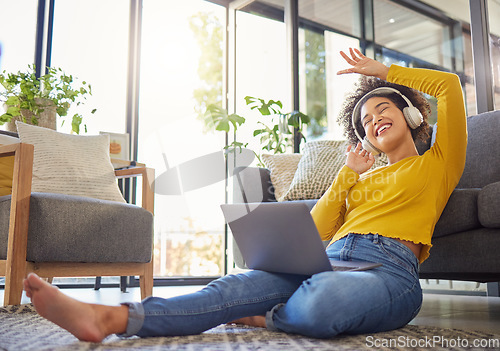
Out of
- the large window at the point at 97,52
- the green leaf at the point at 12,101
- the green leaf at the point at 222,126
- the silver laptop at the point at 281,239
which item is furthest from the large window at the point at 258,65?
the silver laptop at the point at 281,239

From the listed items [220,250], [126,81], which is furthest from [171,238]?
[126,81]

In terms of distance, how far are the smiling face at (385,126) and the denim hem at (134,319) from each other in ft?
3.13

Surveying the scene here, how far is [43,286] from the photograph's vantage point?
1.06 meters

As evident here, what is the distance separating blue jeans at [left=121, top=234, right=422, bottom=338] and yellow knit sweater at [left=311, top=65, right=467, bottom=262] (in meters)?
0.08

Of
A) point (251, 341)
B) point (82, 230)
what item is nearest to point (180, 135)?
point (82, 230)

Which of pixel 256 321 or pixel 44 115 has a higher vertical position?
pixel 44 115

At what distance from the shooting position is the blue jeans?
1138mm

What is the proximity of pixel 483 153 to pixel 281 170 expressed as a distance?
3.67ft

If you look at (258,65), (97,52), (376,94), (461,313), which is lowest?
(461,313)

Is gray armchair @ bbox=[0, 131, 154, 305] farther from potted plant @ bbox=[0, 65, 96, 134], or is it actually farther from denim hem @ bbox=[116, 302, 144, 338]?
potted plant @ bbox=[0, 65, 96, 134]

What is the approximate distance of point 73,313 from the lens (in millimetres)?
1049

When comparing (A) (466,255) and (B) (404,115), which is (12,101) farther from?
(A) (466,255)

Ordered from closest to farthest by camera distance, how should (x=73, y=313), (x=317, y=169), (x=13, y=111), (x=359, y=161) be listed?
(x=73, y=313) → (x=359, y=161) → (x=317, y=169) → (x=13, y=111)

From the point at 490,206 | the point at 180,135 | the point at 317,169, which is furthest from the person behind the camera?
the point at 180,135
